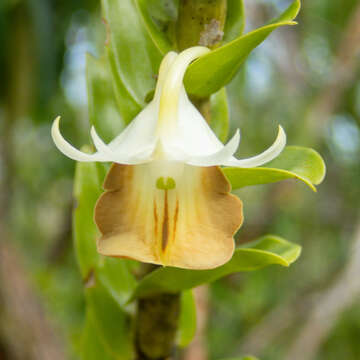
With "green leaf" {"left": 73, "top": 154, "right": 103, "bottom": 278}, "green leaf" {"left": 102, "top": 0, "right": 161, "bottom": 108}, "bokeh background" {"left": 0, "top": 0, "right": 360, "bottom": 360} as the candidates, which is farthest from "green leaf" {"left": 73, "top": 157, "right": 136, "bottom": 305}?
"bokeh background" {"left": 0, "top": 0, "right": 360, "bottom": 360}

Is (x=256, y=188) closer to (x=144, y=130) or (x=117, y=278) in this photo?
(x=117, y=278)

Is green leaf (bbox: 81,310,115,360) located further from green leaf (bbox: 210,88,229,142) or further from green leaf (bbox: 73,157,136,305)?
green leaf (bbox: 210,88,229,142)

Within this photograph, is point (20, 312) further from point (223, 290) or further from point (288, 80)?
point (288, 80)

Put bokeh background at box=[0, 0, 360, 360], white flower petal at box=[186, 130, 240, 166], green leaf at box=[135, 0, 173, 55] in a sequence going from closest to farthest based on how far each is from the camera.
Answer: white flower petal at box=[186, 130, 240, 166], green leaf at box=[135, 0, 173, 55], bokeh background at box=[0, 0, 360, 360]

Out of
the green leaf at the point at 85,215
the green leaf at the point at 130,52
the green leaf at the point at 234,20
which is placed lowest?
the green leaf at the point at 85,215

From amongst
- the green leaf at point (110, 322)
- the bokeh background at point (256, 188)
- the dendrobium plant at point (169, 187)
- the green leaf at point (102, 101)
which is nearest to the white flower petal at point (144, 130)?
the dendrobium plant at point (169, 187)

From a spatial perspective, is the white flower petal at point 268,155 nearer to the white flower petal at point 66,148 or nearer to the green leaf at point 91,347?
the white flower petal at point 66,148
